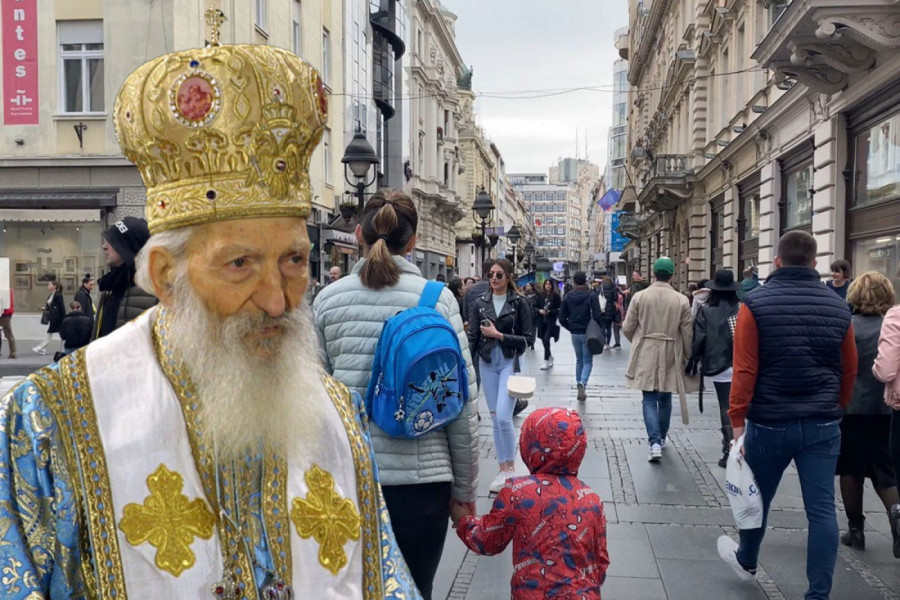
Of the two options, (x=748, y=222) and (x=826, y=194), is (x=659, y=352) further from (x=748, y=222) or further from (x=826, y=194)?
(x=748, y=222)

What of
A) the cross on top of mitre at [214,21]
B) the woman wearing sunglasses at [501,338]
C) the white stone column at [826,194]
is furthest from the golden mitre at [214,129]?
the white stone column at [826,194]

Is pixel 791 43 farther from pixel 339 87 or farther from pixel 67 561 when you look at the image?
pixel 339 87

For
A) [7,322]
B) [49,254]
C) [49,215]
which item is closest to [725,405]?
[7,322]

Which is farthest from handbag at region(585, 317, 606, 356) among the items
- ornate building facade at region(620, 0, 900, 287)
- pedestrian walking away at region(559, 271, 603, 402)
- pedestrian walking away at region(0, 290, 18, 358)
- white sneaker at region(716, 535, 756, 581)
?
pedestrian walking away at region(0, 290, 18, 358)

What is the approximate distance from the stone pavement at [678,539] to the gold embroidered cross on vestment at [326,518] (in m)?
3.17

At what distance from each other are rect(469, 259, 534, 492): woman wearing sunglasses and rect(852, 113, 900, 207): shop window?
6.72 m

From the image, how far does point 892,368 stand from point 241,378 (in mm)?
4469

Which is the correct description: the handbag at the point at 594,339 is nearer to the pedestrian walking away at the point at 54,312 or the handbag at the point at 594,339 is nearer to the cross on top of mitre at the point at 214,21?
the cross on top of mitre at the point at 214,21

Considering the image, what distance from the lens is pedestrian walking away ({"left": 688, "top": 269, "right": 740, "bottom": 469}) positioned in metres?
7.48

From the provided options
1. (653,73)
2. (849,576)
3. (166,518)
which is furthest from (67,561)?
(653,73)

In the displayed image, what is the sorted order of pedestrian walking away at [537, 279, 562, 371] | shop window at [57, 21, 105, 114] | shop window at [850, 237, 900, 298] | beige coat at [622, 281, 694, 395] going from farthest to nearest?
shop window at [57, 21, 105, 114] < pedestrian walking away at [537, 279, 562, 371] < shop window at [850, 237, 900, 298] < beige coat at [622, 281, 694, 395]

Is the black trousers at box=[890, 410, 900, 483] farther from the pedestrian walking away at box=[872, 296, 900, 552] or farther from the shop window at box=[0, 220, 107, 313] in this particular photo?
the shop window at box=[0, 220, 107, 313]

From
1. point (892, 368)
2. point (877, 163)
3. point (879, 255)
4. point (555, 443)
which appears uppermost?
point (877, 163)

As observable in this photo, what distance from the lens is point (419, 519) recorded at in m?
3.04
